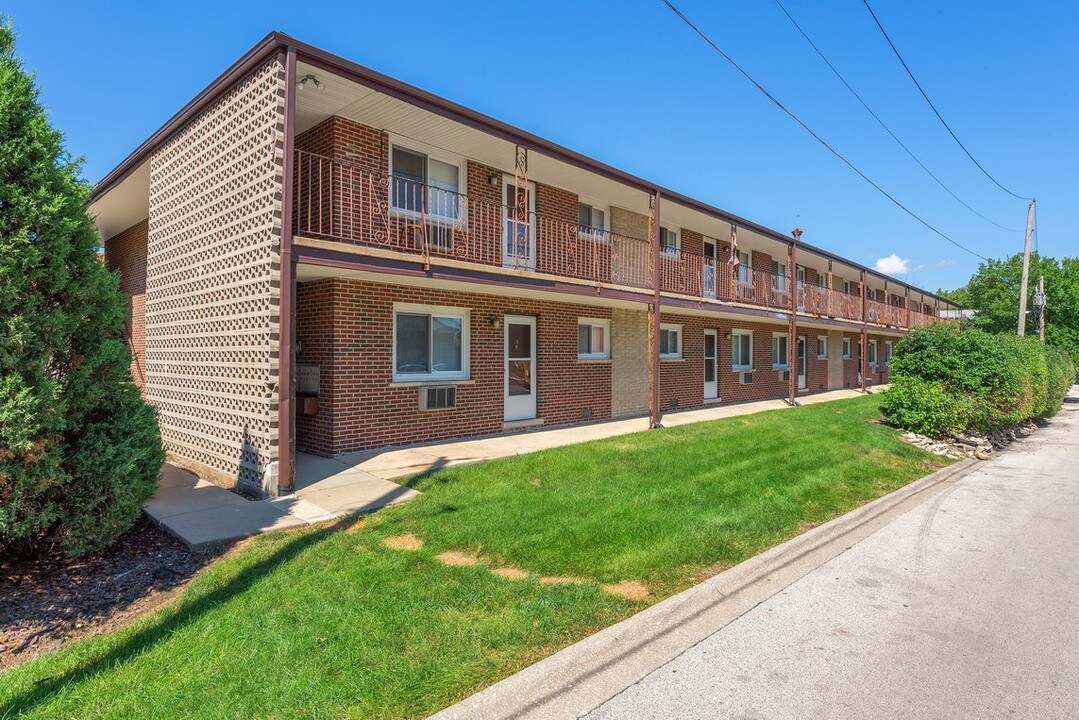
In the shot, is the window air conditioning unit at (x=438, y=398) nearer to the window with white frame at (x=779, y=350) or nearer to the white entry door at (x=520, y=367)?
the white entry door at (x=520, y=367)

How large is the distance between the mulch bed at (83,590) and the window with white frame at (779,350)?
20.1 meters

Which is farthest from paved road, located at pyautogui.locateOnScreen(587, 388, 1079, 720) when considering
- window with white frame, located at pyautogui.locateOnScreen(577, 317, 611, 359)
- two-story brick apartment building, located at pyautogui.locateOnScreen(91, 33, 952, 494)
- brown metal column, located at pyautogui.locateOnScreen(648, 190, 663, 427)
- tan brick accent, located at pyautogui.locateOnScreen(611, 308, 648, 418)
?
tan brick accent, located at pyautogui.locateOnScreen(611, 308, 648, 418)

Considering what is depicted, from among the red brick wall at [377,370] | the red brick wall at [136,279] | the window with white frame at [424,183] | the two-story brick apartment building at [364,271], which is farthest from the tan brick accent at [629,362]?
the red brick wall at [136,279]

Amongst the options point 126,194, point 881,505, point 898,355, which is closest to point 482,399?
point 881,505

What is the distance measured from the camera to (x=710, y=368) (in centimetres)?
1869

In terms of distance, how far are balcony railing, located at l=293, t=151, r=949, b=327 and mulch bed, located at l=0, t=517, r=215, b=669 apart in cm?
420

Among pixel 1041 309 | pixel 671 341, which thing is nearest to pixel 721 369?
pixel 671 341

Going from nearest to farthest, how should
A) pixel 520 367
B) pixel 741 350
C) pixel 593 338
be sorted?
pixel 520 367 → pixel 593 338 → pixel 741 350

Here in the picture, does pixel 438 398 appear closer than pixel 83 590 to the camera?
No

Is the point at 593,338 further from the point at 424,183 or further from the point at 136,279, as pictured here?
the point at 136,279

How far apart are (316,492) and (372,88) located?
5.31 m

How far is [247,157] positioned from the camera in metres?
7.76

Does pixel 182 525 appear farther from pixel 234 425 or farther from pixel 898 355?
pixel 898 355

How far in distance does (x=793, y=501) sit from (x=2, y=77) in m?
8.28
